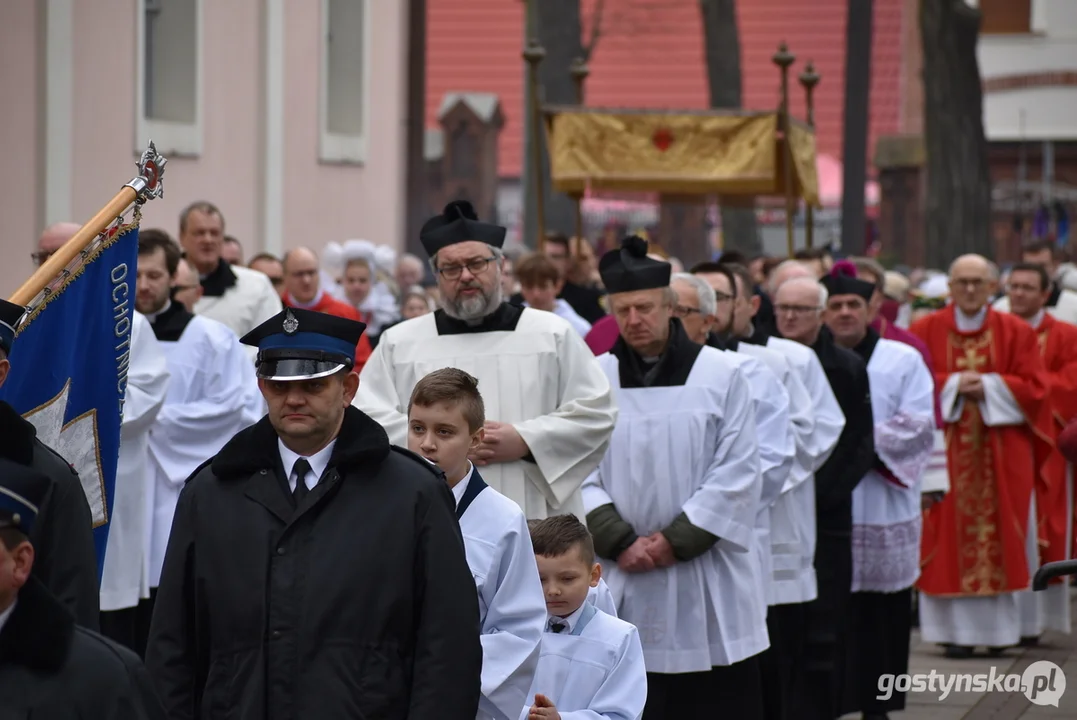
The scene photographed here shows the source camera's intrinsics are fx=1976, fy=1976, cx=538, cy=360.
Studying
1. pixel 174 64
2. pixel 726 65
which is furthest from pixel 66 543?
pixel 726 65

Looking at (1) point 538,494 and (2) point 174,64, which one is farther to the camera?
(2) point 174,64

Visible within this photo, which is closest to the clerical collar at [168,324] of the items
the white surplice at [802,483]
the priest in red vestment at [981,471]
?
the white surplice at [802,483]

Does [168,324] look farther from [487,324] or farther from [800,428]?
[800,428]

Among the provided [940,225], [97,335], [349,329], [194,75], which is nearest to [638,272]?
[97,335]

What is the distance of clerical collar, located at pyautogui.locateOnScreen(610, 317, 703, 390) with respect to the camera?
298 inches

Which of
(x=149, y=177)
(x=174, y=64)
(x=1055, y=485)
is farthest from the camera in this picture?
(x=174, y=64)

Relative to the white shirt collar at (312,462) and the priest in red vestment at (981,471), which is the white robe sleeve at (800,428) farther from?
the white shirt collar at (312,462)

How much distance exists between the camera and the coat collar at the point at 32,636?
3.21 m

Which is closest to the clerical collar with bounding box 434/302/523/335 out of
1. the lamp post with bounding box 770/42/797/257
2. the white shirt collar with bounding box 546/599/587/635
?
the white shirt collar with bounding box 546/599/587/635

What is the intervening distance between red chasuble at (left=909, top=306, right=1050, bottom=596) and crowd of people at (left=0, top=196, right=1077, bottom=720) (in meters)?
0.02

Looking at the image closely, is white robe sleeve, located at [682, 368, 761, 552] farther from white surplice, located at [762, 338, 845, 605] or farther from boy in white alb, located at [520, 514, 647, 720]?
boy in white alb, located at [520, 514, 647, 720]

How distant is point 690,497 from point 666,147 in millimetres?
7766

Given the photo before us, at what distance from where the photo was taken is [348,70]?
2017 centimetres

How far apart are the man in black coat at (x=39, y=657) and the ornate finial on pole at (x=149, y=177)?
2.62m
